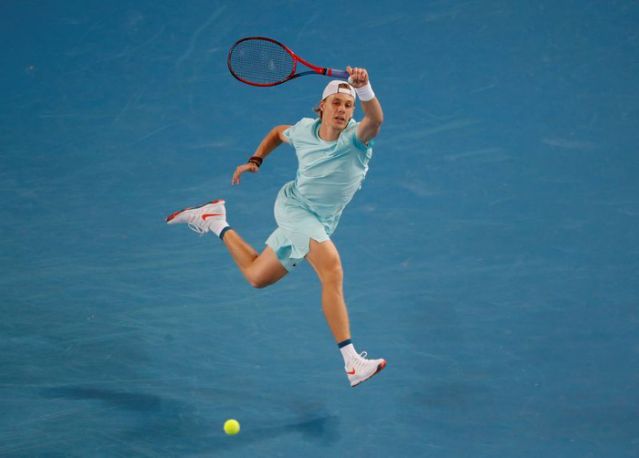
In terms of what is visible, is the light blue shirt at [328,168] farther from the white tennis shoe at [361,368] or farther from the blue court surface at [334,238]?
the blue court surface at [334,238]

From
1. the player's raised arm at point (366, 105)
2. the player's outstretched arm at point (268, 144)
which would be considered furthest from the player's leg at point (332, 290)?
the player's outstretched arm at point (268, 144)

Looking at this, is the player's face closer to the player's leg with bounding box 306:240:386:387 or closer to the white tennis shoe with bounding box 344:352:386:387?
the player's leg with bounding box 306:240:386:387

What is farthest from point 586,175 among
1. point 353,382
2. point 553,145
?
point 353,382

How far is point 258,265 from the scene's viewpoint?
696cm

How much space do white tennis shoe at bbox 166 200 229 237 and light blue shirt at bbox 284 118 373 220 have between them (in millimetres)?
806

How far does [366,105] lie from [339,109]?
23.4 inches

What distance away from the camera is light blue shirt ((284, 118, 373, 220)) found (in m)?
6.54

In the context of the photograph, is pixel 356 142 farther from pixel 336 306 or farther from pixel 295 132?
pixel 336 306

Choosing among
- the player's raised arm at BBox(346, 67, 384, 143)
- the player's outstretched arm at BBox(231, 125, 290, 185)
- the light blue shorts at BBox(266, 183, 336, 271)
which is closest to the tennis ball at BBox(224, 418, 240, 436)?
the light blue shorts at BBox(266, 183, 336, 271)

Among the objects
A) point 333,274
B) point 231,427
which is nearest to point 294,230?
point 333,274

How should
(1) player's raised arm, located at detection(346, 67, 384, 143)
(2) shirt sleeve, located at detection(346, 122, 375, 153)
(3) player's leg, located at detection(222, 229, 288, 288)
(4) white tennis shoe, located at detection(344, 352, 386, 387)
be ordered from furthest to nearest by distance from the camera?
(3) player's leg, located at detection(222, 229, 288, 288) < (2) shirt sleeve, located at detection(346, 122, 375, 153) < (4) white tennis shoe, located at detection(344, 352, 386, 387) < (1) player's raised arm, located at detection(346, 67, 384, 143)

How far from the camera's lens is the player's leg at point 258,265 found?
689 cm

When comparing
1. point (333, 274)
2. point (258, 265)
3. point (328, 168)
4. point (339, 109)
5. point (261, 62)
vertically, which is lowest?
point (333, 274)

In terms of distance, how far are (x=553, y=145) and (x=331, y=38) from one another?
246 centimetres
